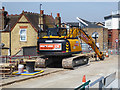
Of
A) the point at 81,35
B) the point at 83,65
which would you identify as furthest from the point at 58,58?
the point at 81,35

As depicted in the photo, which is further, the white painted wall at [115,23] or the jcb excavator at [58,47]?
the white painted wall at [115,23]

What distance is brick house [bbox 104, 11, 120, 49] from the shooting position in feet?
186

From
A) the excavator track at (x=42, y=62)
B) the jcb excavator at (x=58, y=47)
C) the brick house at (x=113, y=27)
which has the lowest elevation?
the excavator track at (x=42, y=62)

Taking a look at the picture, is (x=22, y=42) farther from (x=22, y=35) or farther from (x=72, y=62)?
(x=72, y=62)

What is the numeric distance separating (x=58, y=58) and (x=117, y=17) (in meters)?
52.0

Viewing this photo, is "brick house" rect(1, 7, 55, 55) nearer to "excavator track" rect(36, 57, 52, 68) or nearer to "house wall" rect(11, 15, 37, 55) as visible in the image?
"house wall" rect(11, 15, 37, 55)

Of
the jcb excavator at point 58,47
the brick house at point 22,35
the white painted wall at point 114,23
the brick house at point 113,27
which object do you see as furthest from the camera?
the white painted wall at point 114,23

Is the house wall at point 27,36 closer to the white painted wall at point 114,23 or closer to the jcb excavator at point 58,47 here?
the jcb excavator at point 58,47

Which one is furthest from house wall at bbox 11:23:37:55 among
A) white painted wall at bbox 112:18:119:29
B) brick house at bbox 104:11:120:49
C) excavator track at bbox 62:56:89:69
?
white painted wall at bbox 112:18:119:29

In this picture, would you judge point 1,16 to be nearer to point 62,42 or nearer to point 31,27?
point 31,27

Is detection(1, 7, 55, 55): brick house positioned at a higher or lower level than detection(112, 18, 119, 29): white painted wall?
lower

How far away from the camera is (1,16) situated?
40562 millimetres

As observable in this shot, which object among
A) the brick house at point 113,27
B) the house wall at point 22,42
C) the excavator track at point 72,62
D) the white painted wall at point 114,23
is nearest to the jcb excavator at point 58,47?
the excavator track at point 72,62

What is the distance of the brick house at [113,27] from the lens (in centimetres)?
5678
